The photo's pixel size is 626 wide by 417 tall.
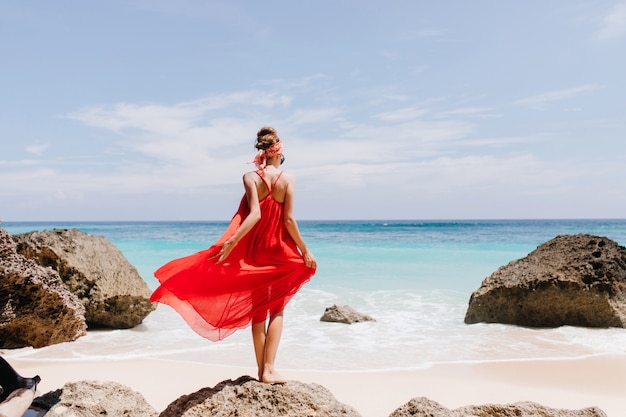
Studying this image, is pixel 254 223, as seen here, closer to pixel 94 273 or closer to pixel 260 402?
pixel 260 402

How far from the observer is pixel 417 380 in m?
6.38

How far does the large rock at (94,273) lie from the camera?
8.57 meters

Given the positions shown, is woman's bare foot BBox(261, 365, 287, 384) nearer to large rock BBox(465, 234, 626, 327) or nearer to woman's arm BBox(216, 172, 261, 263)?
woman's arm BBox(216, 172, 261, 263)

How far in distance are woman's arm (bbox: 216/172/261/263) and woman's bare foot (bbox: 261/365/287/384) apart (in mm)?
856

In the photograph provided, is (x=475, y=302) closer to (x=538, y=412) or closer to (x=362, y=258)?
(x=538, y=412)

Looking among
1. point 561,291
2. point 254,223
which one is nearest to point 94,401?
point 254,223

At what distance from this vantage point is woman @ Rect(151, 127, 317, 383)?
12.7 feet

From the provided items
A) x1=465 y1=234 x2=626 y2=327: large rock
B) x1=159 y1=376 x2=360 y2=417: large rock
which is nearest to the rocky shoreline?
x1=465 y1=234 x2=626 y2=327: large rock

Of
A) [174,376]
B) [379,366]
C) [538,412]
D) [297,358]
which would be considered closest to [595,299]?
[379,366]

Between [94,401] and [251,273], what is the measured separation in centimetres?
150

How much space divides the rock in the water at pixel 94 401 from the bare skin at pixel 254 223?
Answer: 3.12 feet

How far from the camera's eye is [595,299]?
9.17 metres

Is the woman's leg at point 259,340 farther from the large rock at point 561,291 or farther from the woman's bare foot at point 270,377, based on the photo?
the large rock at point 561,291

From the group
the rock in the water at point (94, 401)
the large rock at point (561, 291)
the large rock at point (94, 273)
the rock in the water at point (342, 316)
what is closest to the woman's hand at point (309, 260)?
the rock in the water at point (94, 401)
